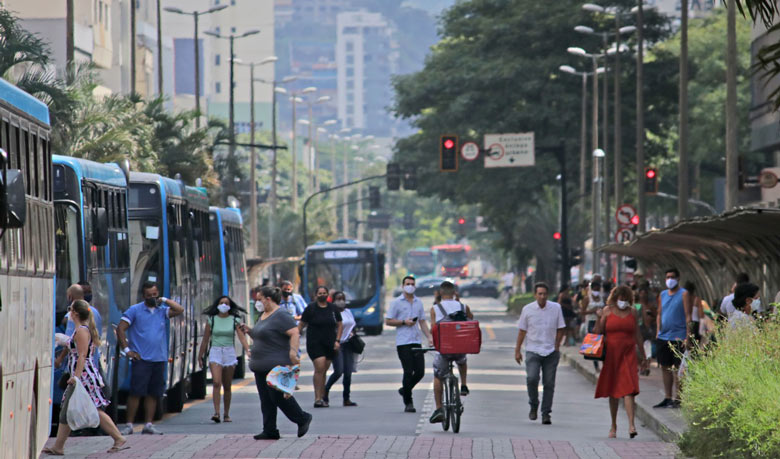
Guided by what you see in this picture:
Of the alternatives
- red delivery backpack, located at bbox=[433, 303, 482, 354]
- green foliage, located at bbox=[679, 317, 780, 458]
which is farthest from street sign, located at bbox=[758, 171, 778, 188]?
green foliage, located at bbox=[679, 317, 780, 458]

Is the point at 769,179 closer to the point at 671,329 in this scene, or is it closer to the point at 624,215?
the point at 671,329

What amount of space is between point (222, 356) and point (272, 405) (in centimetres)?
345

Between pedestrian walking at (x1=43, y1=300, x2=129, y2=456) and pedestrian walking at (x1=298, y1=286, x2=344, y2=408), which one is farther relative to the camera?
pedestrian walking at (x1=298, y1=286, x2=344, y2=408)

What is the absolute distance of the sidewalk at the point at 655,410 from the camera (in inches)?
729

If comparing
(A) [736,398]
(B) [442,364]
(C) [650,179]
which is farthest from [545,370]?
(C) [650,179]

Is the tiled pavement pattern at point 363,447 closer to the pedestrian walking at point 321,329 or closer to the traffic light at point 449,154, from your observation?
the pedestrian walking at point 321,329

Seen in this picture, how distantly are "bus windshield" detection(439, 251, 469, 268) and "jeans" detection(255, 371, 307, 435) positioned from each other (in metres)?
135

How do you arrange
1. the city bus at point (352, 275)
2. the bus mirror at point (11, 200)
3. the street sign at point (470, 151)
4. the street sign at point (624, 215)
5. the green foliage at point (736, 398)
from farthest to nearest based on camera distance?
1. the street sign at point (470, 151)
2. the city bus at point (352, 275)
3. the street sign at point (624, 215)
4. the green foliage at point (736, 398)
5. the bus mirror at point (11, 200)

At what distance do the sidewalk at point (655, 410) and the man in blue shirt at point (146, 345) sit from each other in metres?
5.49

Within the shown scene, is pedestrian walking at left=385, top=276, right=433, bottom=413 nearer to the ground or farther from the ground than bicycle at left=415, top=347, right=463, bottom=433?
farther from the ground

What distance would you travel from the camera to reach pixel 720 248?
27281 mm

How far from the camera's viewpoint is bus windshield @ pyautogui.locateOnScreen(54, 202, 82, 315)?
1856cm

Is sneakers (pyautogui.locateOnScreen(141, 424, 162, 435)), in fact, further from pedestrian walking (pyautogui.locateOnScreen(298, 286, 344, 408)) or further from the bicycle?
pedestrian walking (pyautogui.locateOnScreen(298, 286, 344, 408))

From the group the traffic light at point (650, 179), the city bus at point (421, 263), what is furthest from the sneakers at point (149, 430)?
the city bus at point (421, 263)
